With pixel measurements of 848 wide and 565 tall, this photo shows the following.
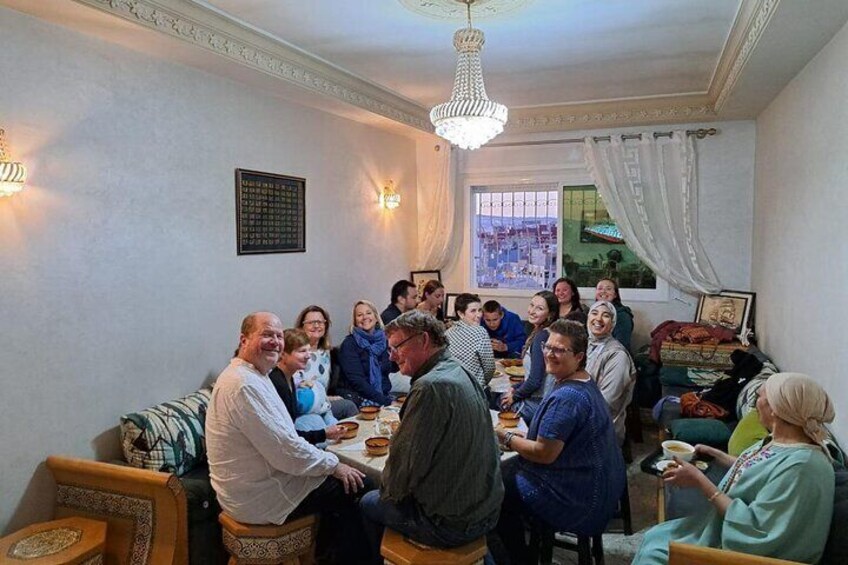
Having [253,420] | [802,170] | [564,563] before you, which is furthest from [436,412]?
[802,170]

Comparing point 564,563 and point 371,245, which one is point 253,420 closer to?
point 564,563

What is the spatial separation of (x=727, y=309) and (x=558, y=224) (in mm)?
1708

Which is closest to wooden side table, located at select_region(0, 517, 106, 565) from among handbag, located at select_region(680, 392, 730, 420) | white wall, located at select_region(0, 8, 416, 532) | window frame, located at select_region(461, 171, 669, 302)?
white wall, located at select_region(0, 8, 416, 532)

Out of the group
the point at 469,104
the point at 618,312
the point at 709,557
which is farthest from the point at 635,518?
the point at 469,104

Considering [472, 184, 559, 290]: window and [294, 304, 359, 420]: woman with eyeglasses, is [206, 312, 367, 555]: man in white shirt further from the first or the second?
[472, 184, 559, 290]: window

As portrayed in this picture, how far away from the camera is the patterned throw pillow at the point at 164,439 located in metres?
2.71

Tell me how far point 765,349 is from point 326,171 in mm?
3668

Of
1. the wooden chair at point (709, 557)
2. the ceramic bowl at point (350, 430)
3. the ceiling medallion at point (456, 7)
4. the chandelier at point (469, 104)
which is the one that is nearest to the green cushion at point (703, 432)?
the wooden chair at point (709, 557)

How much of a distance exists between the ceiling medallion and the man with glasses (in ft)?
5.35

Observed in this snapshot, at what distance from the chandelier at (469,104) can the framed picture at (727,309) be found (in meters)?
3.14

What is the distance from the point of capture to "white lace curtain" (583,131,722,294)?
16.5 feet

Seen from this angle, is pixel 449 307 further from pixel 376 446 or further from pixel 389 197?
pixel 376 446

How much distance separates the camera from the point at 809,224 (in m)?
3.10

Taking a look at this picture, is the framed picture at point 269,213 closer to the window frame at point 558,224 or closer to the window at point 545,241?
Result: the window frame at point 558,224
